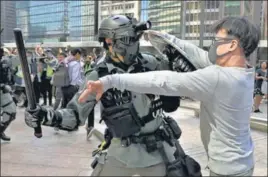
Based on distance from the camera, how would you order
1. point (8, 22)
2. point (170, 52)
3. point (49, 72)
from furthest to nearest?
1. point (49, 72)
2. point (8, 22)
3. point (170, 52)

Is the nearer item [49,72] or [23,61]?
[23,61]

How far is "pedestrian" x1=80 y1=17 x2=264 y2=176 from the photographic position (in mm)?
1673

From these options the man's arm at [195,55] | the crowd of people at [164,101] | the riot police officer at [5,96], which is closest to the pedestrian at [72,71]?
the riot police officer at [5,96]

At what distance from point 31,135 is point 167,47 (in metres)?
4.64

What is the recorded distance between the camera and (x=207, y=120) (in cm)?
185

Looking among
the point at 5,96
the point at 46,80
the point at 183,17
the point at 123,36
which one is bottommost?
the point at 46,80

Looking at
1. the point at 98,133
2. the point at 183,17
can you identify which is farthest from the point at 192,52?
the point at 183,17

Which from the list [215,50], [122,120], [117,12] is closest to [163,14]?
[117,12]

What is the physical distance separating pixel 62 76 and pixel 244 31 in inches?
206

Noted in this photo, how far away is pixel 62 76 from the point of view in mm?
6719

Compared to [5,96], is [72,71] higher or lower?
higher

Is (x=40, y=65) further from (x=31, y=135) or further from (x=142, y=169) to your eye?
(x=142, y=169)

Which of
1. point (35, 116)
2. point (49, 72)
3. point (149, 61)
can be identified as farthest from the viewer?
point (49, 72)

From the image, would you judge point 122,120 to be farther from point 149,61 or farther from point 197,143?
point 197,143
